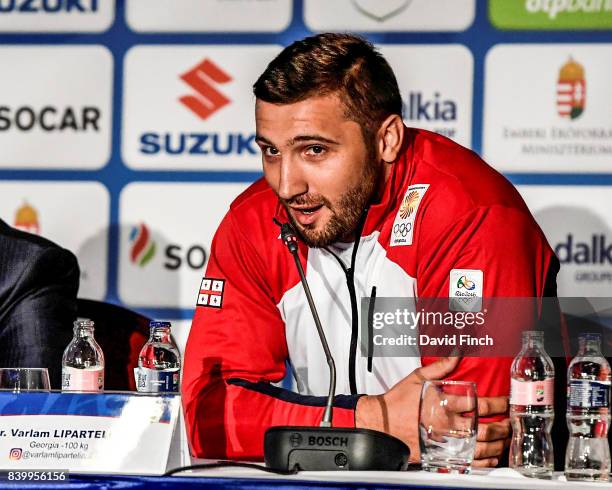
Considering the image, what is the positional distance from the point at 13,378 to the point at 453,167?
0.96 meters

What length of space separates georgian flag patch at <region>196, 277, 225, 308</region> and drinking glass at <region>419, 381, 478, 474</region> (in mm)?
726

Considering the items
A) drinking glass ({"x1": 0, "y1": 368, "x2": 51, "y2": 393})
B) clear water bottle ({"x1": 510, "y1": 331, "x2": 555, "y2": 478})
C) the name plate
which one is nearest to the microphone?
the name plate

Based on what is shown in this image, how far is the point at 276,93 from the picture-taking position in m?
2.08

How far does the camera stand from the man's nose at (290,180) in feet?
6.82

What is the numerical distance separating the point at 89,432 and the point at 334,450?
32cm

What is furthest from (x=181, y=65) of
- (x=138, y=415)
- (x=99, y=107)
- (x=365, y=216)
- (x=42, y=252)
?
(x=138, y=415)

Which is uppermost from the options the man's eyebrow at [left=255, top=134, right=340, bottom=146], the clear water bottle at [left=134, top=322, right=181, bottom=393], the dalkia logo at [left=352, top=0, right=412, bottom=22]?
the dalkia logo at [left=352, top=0, right=412, bottom=22]

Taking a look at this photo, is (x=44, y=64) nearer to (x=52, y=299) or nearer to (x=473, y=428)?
(x=52, y=299)

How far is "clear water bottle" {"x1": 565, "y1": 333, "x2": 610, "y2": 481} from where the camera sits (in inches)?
63.7

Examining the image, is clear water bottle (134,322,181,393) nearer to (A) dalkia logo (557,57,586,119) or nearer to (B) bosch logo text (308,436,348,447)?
(B) bosch logo text (308,436,348,447)

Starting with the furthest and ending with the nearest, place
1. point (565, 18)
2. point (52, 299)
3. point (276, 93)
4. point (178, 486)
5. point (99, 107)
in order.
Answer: point (99, 107)
point (565, 18)
point (52, 299)
point (276, 93)
point (178, 486)

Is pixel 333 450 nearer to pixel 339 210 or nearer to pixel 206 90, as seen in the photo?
pixel 339 210

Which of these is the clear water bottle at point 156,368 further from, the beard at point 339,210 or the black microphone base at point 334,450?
the black microphone base at point 334,450

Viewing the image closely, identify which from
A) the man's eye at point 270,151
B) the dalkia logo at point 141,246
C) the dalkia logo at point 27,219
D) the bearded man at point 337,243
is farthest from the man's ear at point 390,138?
the dalkia logo at point 27,219
